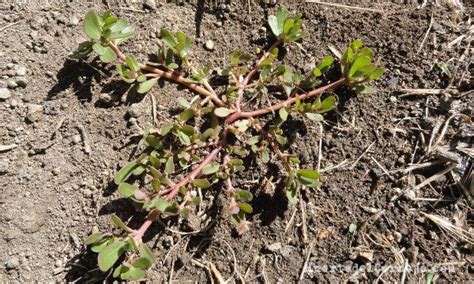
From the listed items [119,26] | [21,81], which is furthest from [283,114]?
[21,81]

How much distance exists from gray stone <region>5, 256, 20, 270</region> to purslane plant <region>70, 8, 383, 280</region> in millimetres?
387

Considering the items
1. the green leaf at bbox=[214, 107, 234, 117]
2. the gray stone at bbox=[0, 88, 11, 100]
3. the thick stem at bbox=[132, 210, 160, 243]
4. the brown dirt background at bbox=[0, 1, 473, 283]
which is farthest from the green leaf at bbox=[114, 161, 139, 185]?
the gray stone at bbox=[0, 88, 11, 100]

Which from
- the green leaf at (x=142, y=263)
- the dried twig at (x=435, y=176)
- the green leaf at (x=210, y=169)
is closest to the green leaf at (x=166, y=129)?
the green leaf at (x=210, y=169)

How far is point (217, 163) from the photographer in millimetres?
2354

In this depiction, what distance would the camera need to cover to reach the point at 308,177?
2.20 metres

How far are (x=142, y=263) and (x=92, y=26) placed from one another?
3.63 feet

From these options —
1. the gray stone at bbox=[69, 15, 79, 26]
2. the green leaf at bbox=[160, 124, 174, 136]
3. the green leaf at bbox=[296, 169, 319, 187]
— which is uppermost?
the gray stone at bbox=[69, 15, 79, 26]

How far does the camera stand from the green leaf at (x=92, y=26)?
220cm

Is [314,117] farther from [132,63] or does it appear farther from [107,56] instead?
[107,56]

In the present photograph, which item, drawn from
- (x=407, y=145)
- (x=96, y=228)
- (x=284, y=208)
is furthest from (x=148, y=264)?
(x=407, y=145)

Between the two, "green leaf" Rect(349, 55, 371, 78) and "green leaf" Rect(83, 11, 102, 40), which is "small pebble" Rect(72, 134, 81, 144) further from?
"green leaf" Rect(349, 55, 371, 78)

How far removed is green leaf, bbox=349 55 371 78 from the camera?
2.25 meters

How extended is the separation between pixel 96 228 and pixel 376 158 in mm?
1398

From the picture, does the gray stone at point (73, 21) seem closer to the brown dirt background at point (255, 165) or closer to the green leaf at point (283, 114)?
the brown dirt background at point (255, 165)
